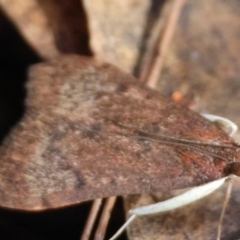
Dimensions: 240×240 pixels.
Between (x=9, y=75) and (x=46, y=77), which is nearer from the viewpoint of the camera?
(x=46, y=77)

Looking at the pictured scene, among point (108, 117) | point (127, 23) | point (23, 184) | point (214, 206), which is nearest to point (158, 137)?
point (108, 117)

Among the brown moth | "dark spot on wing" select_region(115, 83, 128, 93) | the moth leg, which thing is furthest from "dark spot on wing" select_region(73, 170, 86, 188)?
the moth leg

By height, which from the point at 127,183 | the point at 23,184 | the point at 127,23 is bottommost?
the point at 23,184

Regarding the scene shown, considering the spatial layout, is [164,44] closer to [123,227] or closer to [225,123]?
[225,123]

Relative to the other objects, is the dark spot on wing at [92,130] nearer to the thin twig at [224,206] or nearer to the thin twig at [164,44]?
the thin twig at [164,44]

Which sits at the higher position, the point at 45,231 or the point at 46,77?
the point at 46,77

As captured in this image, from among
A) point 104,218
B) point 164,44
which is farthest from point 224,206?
point 164,44

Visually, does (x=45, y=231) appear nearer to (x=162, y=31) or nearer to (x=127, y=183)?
(x=127, y=183)
